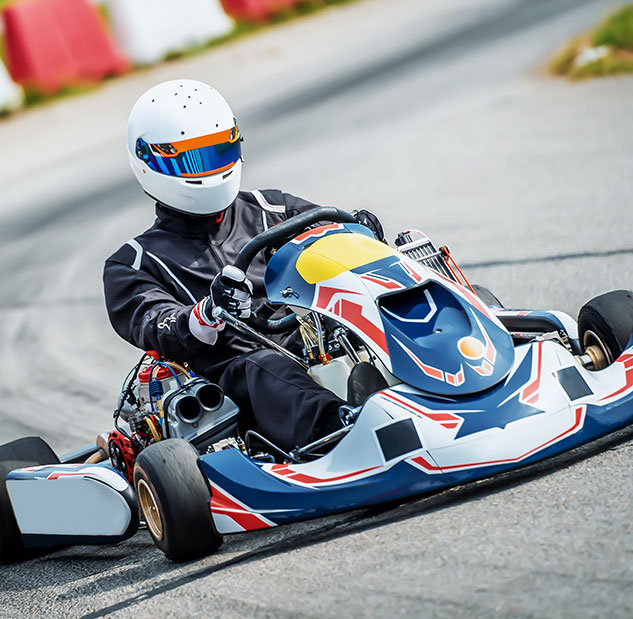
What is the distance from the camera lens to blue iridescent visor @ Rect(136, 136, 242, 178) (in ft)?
14.1

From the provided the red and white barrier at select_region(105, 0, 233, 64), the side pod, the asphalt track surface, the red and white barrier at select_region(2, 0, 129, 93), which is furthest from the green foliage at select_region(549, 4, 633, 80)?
the side pod

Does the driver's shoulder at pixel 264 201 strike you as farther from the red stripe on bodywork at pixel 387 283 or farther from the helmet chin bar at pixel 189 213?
the red stripe on bodywork at pixel 387 283

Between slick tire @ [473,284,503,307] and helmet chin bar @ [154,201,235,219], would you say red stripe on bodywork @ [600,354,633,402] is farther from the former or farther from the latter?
helmet chin bar @ [154,201,235,219]

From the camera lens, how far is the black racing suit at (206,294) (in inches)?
148

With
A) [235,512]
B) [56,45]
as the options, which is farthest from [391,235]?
[56,45]

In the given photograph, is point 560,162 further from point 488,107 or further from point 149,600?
point 149,600

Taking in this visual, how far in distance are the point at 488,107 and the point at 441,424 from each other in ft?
26.9

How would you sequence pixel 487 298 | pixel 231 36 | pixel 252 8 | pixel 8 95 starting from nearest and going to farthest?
pixel 487 298 → pixel 8 95 → pixel 231 36 → pixel 252 8

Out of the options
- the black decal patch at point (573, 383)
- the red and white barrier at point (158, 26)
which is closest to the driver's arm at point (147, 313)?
the black decal patch at point (573, 383)

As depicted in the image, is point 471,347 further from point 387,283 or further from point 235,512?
point 235,512

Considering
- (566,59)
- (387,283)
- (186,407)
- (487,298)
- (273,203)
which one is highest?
(387,283)

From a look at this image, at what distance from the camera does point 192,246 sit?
174 inches

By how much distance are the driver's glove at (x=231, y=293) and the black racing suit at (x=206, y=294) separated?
0.69ft

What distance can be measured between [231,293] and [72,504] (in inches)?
37.2
